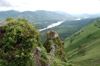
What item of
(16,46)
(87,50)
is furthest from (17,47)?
(87,50)

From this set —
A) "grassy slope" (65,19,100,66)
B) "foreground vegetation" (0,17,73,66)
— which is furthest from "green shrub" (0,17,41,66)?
"grassy slope" (65,19,100,66)

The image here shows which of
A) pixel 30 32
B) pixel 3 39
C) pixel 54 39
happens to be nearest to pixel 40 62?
pixel 30 32

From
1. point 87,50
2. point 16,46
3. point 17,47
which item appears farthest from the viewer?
point 87,50

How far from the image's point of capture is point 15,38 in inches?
330

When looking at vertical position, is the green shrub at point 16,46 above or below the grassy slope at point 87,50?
above

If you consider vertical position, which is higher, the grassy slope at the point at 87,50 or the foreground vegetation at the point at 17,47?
the foreground vegetation at the point at 17,47

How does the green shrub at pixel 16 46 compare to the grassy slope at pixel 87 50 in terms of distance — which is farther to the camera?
the grassy slope at pixel 87 50

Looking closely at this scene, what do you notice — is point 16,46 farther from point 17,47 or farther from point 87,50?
point 87,50

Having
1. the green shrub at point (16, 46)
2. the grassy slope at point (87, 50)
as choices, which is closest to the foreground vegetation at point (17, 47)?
the green shrub at point (16, 46)

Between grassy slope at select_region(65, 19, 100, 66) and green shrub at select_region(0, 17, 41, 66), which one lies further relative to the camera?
grassy slope at select_region(65, 19, 100, 66)

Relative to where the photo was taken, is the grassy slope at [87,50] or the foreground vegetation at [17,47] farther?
the grassy slope at [87,50]

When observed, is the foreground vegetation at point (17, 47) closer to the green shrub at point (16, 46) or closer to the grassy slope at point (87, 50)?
the green shrub at point (16, 46)

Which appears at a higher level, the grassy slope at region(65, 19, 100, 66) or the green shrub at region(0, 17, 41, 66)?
the green shrub at region(0, 17, 41, 66)

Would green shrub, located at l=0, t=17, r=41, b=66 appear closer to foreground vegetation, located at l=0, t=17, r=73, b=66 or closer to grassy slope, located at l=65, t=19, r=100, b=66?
foreground vegetation, located at l=0, t=17, r=73, b=66
